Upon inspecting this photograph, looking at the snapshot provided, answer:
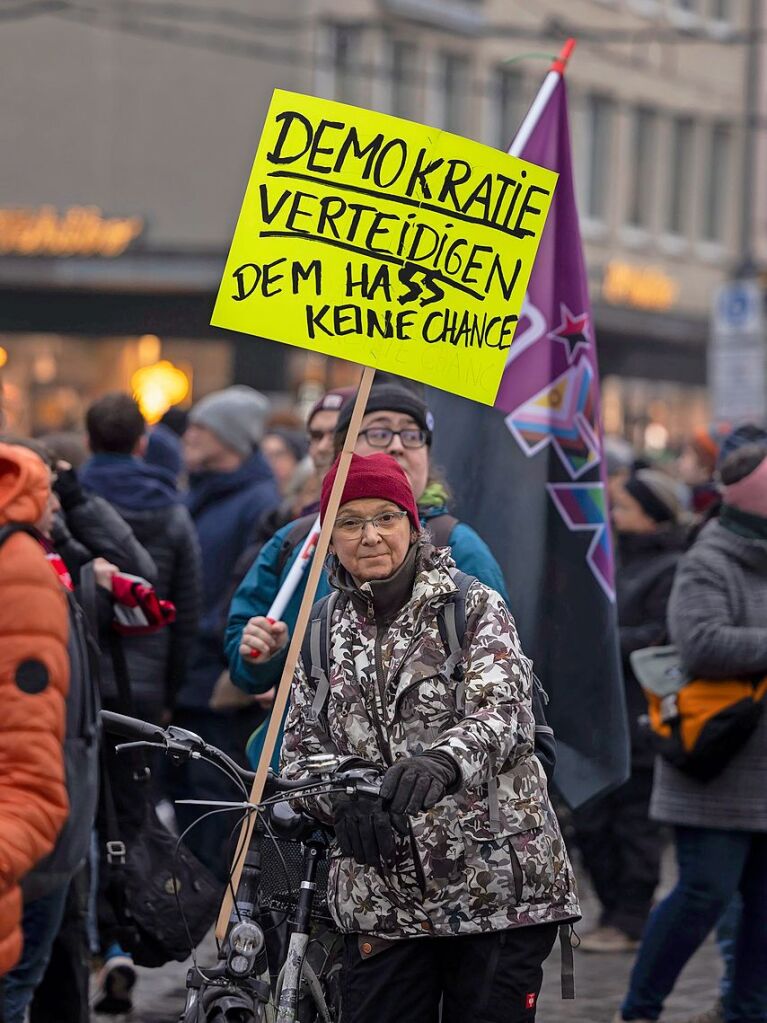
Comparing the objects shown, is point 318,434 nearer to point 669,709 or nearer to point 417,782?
point 669,709

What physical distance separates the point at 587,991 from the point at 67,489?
2793mm

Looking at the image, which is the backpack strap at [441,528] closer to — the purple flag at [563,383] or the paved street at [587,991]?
the purple flag at [563,383]

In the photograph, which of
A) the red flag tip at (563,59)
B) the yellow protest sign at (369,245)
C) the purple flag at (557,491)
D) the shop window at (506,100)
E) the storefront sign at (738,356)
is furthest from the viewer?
the shop window at (506,100)

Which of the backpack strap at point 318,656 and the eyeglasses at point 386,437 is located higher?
the eyeglasses at point 386,437

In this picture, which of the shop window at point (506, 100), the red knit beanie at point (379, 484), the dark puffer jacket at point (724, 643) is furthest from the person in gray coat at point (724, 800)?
the shop window at point (506, 100)

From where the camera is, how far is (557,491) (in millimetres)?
6629

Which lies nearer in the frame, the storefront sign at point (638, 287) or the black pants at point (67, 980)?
the black pants at point (67, 980)

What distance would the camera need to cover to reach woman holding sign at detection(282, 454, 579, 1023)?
432 centimetres

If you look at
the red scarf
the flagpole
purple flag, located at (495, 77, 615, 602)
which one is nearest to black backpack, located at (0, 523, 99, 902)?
the red scarf

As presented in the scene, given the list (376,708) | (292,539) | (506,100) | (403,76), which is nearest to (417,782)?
(376,708)

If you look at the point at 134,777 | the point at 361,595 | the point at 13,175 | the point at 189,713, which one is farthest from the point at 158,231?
the point at 361,595

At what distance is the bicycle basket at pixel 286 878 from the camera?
4531mm

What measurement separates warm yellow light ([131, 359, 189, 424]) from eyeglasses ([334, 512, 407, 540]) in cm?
2044

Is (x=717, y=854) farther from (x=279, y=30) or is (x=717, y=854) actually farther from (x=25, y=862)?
(x=279, y=30)
